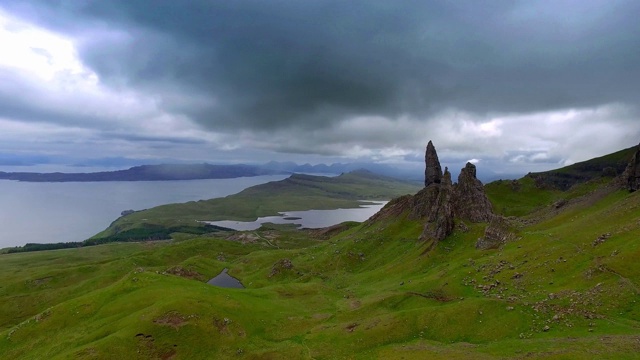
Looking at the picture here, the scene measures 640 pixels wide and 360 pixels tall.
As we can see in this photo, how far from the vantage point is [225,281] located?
14250 cm

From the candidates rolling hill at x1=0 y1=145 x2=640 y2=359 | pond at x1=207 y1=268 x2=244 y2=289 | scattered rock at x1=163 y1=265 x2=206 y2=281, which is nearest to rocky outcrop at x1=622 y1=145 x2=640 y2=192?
rolling hill at x1=0 y1=145 x2=640 y2=359

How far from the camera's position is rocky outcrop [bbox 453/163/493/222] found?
126 meters

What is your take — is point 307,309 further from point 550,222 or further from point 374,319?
point 550,222

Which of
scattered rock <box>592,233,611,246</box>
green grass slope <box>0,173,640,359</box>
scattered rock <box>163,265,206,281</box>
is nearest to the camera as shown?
green grass slope <box>0,173,640,359</box>

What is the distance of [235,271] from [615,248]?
131179mm

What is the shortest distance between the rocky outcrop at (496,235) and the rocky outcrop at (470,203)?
81.6 ft

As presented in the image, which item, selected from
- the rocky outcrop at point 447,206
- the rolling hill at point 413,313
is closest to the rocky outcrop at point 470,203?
the rocky outcrop at point 447,206

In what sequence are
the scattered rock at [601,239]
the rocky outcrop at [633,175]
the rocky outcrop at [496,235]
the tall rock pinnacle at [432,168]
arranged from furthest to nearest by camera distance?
the tall rock pinnacle at [432,168]
the rocky outcrop at [633,175]
the rocky outcrop at [496,235]
the scattered rock at [601,239]

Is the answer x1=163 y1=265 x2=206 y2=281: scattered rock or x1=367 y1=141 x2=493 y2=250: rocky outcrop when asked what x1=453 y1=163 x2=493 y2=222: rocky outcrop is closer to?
x1=367 y1=141 x2=493 y2=250: rocky outcrop

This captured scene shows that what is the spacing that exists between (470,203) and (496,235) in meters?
32.8

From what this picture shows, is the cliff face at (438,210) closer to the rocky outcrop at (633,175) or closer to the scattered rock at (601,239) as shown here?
the scattered rock at (601,239)

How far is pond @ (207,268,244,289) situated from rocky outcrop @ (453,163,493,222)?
82171mm

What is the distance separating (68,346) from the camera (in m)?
60.0

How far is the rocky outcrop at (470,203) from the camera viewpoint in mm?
125812
